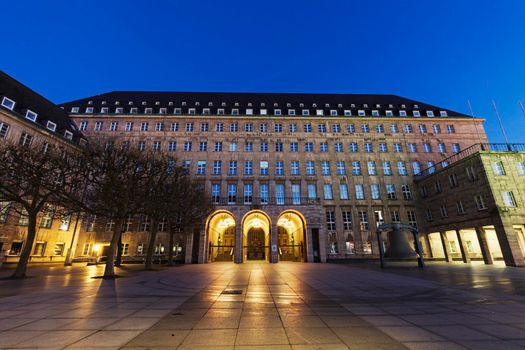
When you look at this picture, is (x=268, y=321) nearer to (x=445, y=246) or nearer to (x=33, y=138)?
(x=445, y=246)

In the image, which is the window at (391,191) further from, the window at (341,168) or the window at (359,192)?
the window at (341,168)

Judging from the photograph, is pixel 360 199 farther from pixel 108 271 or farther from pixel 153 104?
pixel 153 104

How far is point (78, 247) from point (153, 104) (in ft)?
94.4

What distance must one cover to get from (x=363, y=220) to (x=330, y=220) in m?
5.41

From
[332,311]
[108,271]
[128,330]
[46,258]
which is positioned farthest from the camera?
[46,258]

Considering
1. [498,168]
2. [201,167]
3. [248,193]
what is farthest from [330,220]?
[201,167]

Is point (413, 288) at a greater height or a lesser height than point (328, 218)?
lesser

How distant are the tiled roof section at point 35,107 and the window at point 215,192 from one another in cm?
2362

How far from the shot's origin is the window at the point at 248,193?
37.8m

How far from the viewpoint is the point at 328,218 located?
124ft

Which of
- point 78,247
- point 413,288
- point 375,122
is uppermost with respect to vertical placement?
point 375,122

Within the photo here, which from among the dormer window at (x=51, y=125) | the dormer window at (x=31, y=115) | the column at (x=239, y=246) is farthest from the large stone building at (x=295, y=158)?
the dormer window at (x=31, y=115)

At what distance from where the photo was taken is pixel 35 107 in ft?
112

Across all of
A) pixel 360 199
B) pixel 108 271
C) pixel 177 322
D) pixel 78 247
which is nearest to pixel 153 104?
pixel 78 247
